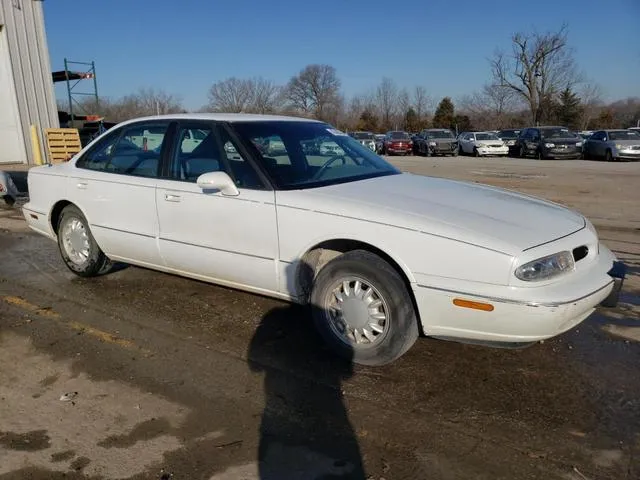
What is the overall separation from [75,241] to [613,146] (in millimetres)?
24911

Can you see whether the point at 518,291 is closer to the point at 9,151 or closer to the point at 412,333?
the point at 412,333

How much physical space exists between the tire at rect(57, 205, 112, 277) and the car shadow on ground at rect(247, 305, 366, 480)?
6.66 ft

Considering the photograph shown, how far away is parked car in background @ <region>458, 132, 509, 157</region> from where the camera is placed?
3031cm

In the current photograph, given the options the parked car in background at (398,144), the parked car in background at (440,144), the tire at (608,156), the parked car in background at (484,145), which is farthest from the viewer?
the parked car in background at (398,144)

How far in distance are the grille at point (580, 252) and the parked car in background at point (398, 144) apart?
31.9 metres

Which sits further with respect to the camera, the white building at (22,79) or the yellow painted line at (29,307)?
the white building at (22,79)

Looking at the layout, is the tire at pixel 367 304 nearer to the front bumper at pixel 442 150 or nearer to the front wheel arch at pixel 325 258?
the front wheel arch at pixel 325 258

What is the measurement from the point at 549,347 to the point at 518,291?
1.17m

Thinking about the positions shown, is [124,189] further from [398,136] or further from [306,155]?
[398,136]

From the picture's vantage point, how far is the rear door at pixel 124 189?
463 cm

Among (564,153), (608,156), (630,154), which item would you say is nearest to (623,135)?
(608,156)

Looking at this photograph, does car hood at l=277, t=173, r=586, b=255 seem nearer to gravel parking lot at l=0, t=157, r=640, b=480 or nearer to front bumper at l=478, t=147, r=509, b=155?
gravel parking lot at l=0, t=157, r=640, b=480

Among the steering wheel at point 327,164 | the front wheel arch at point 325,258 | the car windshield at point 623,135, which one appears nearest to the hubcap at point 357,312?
the front wheel arch at point 325,258

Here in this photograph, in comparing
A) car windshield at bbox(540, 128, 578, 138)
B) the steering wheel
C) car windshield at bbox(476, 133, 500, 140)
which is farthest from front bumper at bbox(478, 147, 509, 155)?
the steering wheel
